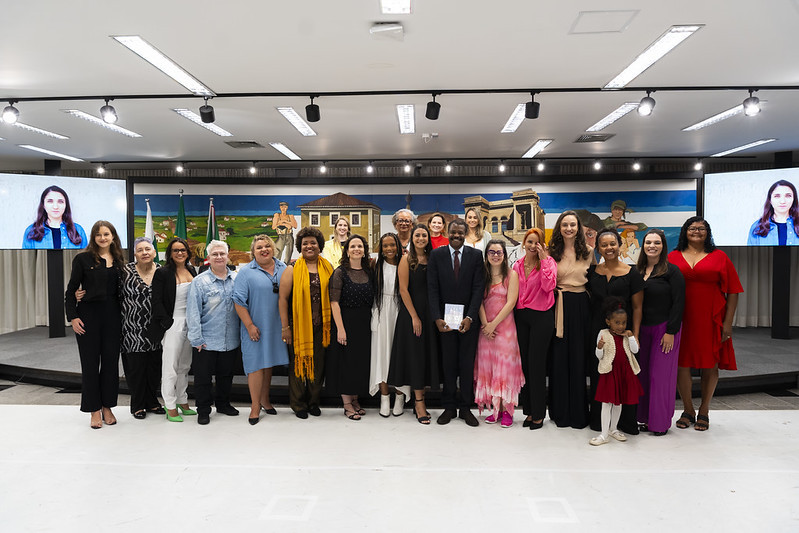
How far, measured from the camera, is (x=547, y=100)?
17.2ft

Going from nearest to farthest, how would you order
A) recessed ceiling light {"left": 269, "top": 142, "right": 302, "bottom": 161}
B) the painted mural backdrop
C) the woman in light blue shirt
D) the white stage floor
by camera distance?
the white stage floor < recessed ceiling light {"left": 269, "top": 142, "right": 302, "bottom": 161} < the woman in light blue shirt < the painted mural backdrop

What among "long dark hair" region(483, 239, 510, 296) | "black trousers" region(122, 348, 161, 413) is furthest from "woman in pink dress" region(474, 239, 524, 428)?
"black trousers" region(122, 348, 161, 413)

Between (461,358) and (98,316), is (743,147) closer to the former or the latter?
(461,358)

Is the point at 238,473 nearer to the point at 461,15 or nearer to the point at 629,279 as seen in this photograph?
the point at 629,279

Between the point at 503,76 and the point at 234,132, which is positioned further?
the point at 234,132

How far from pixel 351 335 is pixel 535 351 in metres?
1.57

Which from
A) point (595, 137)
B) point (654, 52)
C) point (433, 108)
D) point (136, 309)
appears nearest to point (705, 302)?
point (654, 52)

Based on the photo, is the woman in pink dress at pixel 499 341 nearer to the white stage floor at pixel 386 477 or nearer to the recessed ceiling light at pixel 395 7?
the white stage floor at pixel 386 477

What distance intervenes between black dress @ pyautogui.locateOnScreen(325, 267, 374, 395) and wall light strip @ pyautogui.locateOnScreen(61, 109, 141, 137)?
4.20 m

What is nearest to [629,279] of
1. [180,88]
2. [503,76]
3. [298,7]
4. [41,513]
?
[503,76]

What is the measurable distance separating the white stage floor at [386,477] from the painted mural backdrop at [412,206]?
4.82m

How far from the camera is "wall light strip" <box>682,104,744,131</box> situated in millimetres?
5542

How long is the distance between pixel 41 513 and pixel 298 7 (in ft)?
11.8

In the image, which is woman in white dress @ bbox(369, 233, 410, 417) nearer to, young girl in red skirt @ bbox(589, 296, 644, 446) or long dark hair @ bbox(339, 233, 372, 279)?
long dark hair @ bbox(339, 233, 372, 279)
